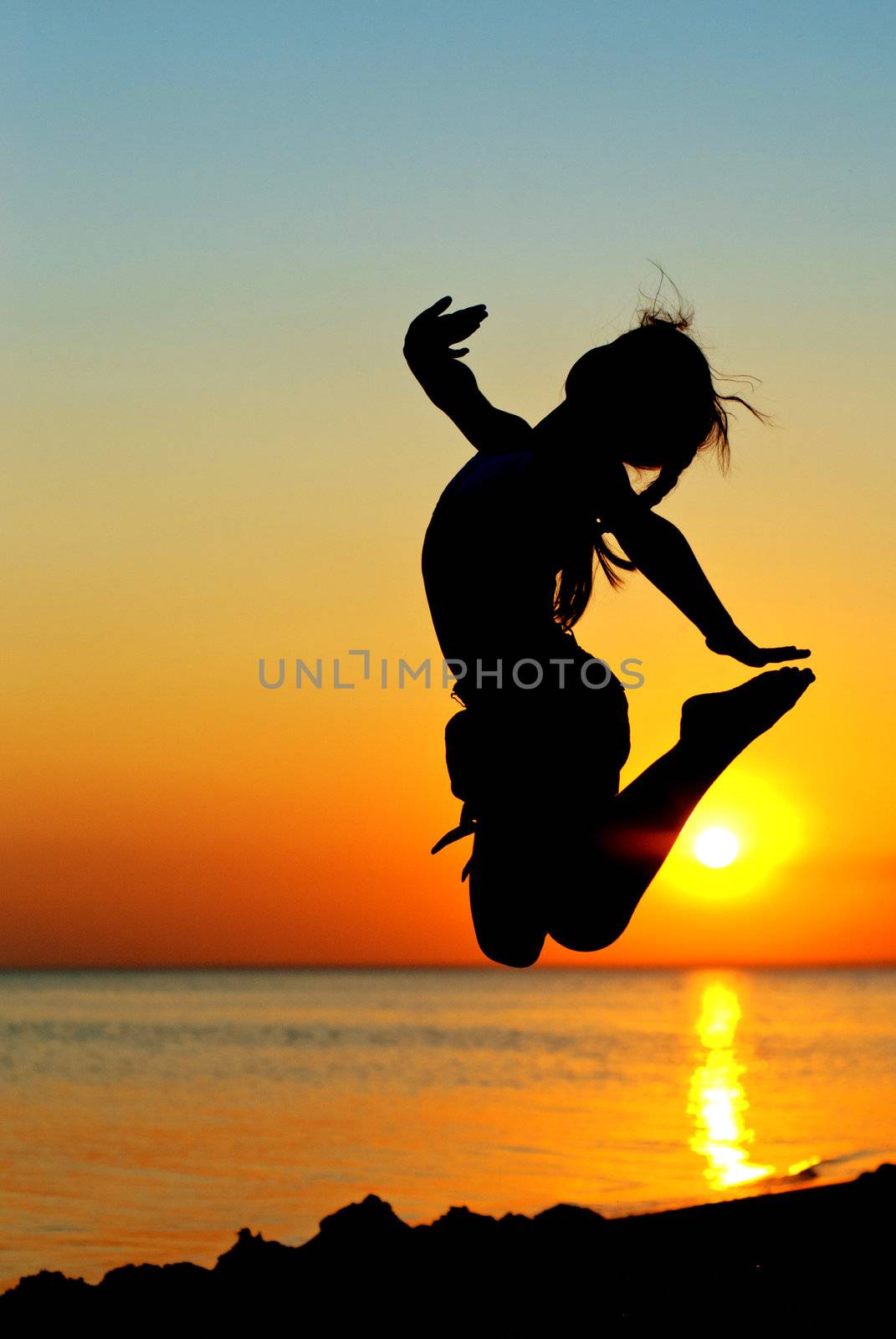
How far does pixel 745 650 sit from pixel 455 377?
1.59m

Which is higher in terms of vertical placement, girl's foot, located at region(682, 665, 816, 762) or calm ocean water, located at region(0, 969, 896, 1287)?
girl's foot, located at region(682, 665, 816, 762)

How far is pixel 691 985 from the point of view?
524 feet

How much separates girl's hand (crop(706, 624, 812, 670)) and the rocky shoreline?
5.49 meters

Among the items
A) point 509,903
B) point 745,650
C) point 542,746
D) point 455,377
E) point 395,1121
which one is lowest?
point 395,1121

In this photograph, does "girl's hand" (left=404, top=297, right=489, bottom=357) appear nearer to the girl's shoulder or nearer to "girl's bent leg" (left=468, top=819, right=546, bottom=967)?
the girl's shoulder

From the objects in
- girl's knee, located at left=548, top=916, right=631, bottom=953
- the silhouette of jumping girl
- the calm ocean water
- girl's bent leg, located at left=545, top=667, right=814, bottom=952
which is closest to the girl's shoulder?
the silhouette of jumping girl

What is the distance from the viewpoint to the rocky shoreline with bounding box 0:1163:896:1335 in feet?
32.3

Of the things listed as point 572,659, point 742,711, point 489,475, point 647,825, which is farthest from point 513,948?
Answer: point 489,475

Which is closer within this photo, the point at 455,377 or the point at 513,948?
the point at 513,948

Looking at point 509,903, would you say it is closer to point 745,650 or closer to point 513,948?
point 513,948

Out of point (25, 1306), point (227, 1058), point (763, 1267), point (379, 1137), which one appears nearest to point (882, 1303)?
point (763, 1267)

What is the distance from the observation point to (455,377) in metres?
5.88

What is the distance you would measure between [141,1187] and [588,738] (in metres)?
22.3

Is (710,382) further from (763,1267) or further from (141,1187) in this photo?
(141,1187)
